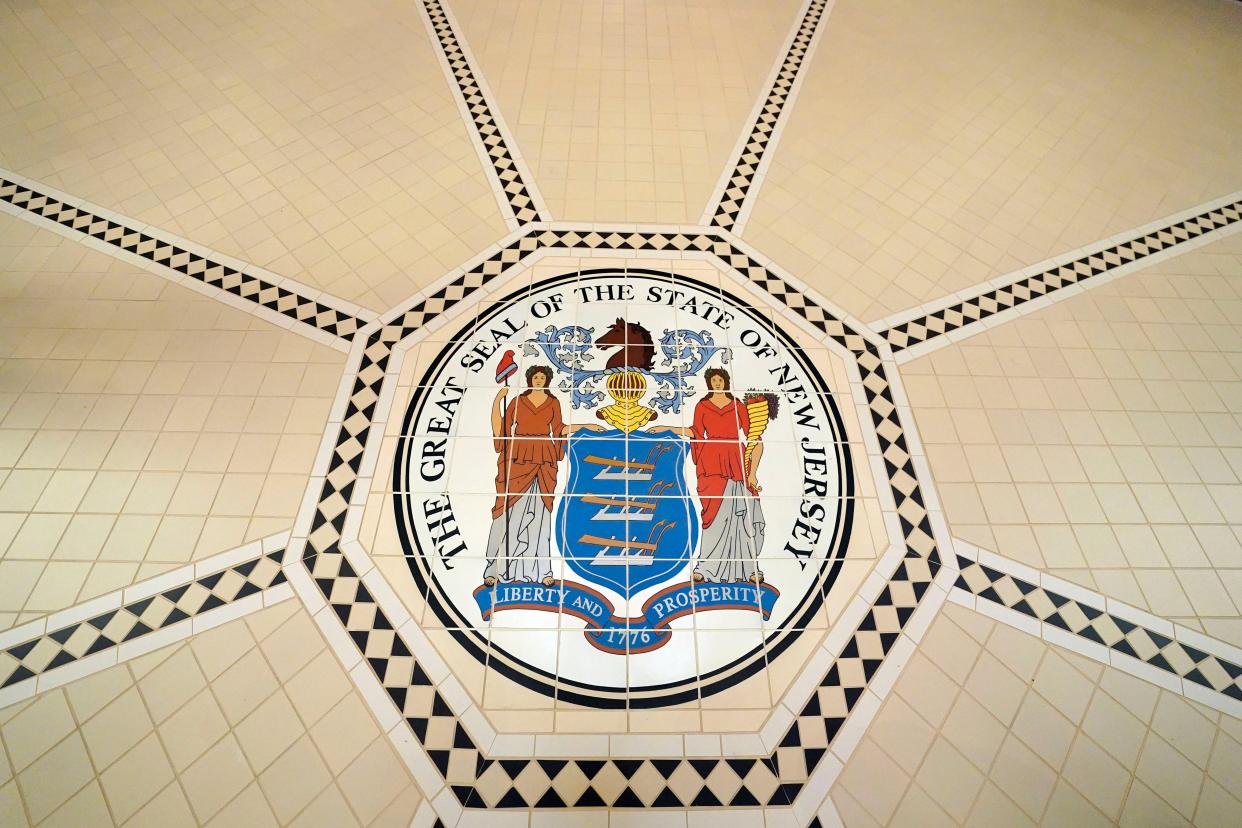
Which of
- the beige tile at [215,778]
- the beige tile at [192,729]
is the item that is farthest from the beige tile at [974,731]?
the beige tile at [192,729]

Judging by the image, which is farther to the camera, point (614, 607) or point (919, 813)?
point (614, 607)

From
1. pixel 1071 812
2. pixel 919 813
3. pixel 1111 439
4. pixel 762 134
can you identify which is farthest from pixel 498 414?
pixel 1111 439

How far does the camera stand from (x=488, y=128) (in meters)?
4.09

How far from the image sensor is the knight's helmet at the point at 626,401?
288 cm

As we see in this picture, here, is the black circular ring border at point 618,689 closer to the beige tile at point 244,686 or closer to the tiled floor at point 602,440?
the tiled floor at point 602,440

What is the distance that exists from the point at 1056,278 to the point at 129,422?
497cm

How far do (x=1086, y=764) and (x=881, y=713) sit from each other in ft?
2.43

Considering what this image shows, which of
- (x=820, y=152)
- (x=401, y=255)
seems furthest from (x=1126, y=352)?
(x=401, y=255)

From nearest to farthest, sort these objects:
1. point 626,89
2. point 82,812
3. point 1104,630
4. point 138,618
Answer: point 82,812, point 138,618, point 1104,630, point 626,89

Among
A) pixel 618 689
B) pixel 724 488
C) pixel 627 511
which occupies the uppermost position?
pixel 724 488

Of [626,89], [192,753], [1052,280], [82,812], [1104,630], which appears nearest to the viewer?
[82,812]

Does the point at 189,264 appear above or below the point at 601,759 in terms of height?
above

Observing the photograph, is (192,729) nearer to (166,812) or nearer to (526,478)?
(166,812)

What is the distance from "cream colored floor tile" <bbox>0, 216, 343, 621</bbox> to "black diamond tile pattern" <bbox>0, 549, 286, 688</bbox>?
0.12 metres
